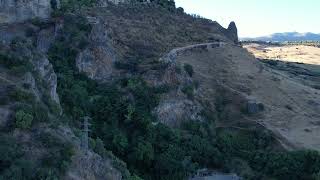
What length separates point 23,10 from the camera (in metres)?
48.3

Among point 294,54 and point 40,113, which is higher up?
point 40,113

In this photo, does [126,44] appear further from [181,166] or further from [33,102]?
[33,102]

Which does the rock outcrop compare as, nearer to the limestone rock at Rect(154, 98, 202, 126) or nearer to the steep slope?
the limestone rock at Rect(154, 98, 202, 126)

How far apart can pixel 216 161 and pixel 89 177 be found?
19187mm

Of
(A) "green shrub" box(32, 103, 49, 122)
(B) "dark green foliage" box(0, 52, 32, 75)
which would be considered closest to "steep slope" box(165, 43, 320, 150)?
(B) "dark green foliage" box(0, 52, 32, 75)

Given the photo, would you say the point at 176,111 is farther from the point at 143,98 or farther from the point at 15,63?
the point at 15,63

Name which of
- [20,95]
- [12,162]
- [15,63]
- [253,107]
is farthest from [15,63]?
[253,107]

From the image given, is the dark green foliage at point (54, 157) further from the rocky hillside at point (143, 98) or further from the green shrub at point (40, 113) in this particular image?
the green shrub at point (40, 113)

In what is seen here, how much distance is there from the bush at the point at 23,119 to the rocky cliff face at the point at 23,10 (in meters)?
18.6

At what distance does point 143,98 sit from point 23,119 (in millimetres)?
20624

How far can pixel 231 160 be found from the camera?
47.3 meters

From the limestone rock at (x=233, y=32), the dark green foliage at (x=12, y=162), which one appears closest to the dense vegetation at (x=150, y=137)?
the dark green foliage at (x=12, y=162)

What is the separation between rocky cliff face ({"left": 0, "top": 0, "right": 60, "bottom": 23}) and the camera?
152 ft

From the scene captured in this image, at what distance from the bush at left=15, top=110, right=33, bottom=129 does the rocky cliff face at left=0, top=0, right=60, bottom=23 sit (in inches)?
732
